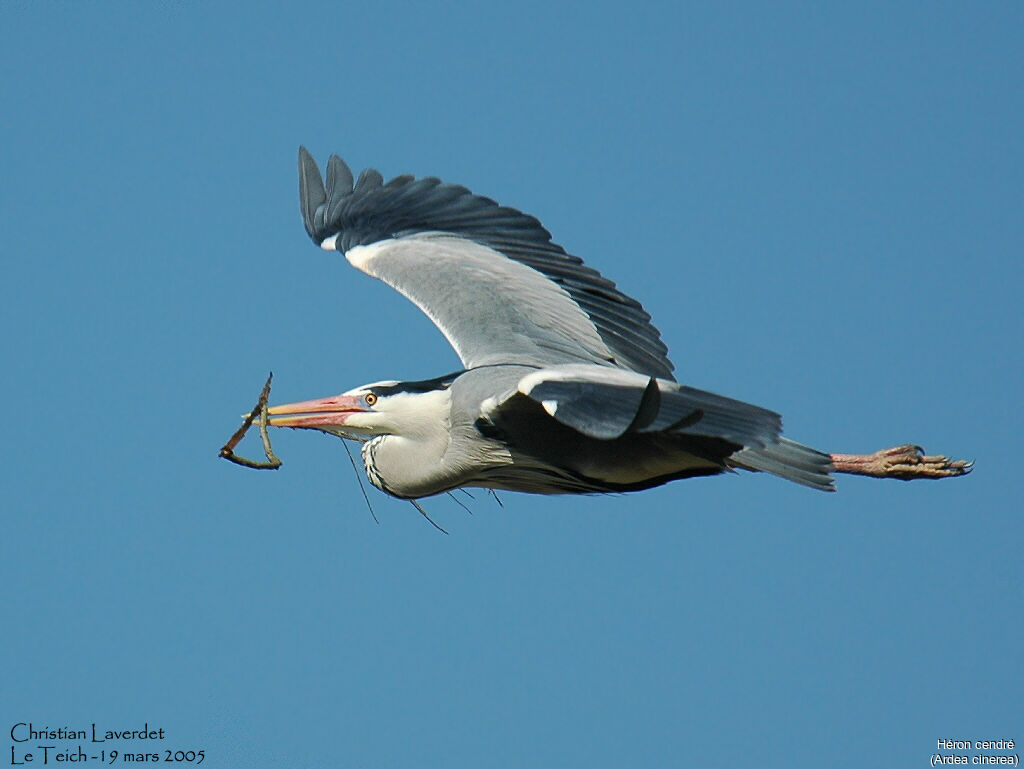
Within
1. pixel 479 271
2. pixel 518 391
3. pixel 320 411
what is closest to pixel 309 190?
pixel 479 271

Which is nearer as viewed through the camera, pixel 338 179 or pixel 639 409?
pixel 639 409

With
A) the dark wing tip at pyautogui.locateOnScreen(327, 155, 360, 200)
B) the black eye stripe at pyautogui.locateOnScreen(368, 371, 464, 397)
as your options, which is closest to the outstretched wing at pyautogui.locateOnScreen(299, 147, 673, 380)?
the dark wing tip at pyautogui.locateOnScreen(327, 155, 360, 200)

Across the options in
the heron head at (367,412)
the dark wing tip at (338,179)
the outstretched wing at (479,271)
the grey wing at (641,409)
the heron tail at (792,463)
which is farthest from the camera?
the dark wing tip at (338,179)

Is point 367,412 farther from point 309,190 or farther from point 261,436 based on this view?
point 309,190

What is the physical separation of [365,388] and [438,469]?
0.57 meters

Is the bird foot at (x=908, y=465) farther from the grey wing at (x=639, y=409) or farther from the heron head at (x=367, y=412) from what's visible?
the heron head at (x=367, y=412)

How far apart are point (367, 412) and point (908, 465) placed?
2764 millimetres

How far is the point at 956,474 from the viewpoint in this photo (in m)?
7.28

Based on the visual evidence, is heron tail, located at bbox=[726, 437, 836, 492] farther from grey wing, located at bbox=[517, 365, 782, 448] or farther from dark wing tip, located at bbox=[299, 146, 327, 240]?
dark wing tip, located at bbox=[299, 146, 327, 240]

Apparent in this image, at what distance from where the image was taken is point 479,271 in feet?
25.1

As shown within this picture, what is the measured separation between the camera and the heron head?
657cm

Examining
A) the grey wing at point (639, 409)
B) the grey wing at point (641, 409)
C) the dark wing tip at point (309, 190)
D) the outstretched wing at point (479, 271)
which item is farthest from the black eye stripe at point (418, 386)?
the dark wing tip at point (309, 190)

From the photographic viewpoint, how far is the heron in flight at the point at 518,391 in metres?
5.49

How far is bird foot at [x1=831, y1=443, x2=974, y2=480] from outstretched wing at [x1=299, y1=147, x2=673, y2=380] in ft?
3.76
